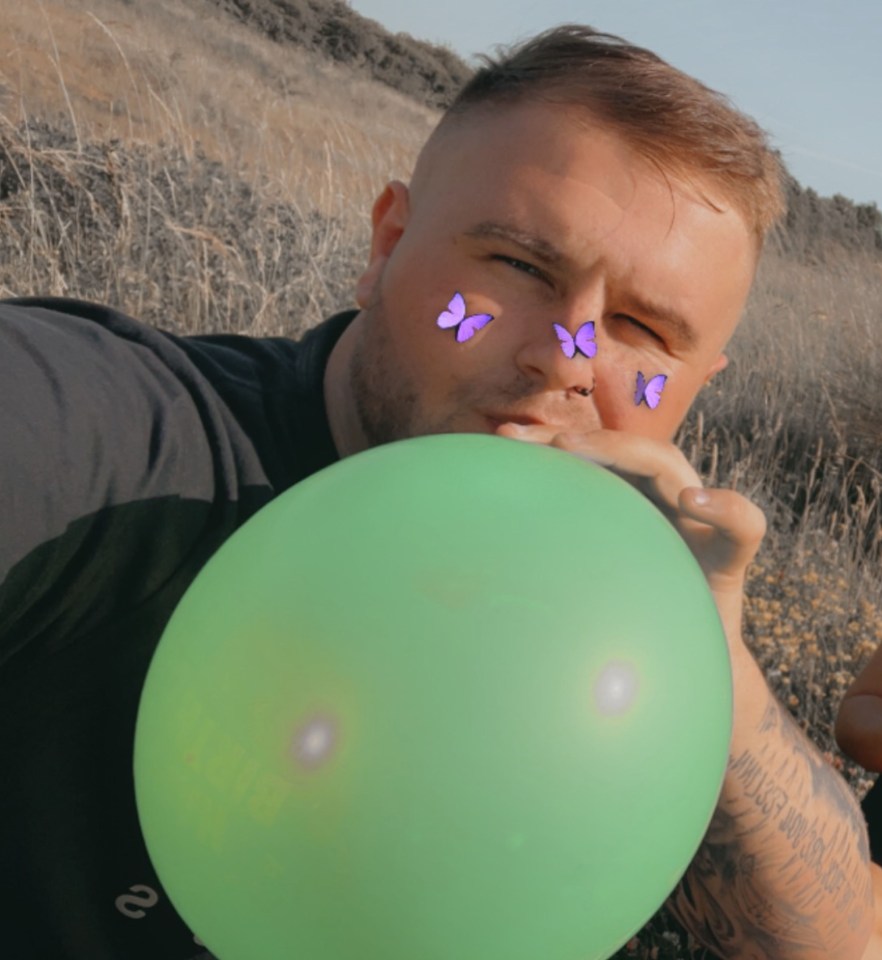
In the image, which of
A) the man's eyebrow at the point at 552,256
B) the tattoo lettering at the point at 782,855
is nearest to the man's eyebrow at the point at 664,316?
the man's eyebrow at the point at 552,256

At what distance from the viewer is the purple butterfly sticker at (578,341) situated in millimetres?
1473

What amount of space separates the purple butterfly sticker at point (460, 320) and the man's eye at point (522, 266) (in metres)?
0.09

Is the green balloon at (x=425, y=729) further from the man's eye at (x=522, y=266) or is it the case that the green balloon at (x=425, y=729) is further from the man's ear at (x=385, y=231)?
the man's ear at (x=385, y=231)

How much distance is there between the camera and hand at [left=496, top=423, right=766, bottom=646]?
130 cm

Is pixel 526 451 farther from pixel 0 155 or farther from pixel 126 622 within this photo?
pixel 0 155

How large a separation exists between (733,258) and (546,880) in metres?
1.20

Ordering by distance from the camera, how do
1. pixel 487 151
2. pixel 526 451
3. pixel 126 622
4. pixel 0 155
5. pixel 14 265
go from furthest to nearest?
1. pixel 0 155
2. pixel 14 265
3. pixel 487 151
4. pixel 126 622
5. pixel 526 451

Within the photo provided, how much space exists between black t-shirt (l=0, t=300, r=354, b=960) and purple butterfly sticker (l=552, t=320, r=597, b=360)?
0.39 m

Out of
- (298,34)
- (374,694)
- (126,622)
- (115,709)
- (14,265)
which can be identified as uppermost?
(374,694)

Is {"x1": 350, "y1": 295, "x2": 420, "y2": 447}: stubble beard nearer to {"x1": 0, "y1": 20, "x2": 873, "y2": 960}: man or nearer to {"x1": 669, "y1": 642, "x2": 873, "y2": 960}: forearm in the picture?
{"x1": 0, "y1": 20, "x2": 873, "y2": 960}: man

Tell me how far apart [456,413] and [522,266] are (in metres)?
0.25

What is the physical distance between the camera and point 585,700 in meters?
0.85

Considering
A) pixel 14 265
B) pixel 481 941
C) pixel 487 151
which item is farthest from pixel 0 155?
pixel 481 941

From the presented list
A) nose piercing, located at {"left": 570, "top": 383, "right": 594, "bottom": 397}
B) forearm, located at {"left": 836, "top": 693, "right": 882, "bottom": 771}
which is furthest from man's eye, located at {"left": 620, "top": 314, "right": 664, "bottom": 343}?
forearm, located at {"left": 836, "top": 693, "right": 882, "bottom": 771}
